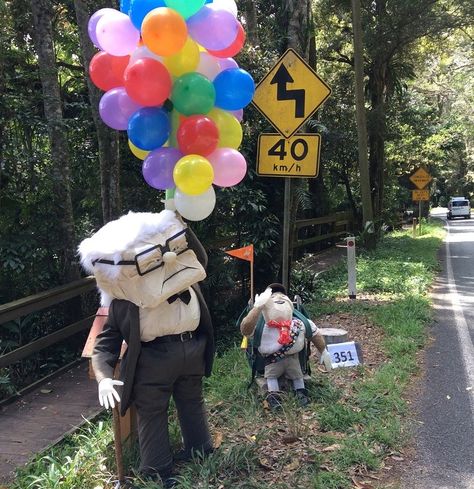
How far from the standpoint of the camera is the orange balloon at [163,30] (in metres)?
3.25

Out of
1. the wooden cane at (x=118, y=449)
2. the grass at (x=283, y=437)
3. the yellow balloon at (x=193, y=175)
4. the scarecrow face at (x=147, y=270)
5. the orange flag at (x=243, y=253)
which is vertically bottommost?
the grass at (x=283, y=437)

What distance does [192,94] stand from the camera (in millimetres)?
3490

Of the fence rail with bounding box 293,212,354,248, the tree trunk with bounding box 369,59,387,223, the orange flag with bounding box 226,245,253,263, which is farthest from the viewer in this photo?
the tree trunk with bounding box 369,59,387,223

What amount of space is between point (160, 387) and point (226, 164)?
155 centimetres

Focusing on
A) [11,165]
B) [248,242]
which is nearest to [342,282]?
[248,242]

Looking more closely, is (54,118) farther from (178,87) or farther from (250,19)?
(250,19)

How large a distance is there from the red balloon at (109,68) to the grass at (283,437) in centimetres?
262

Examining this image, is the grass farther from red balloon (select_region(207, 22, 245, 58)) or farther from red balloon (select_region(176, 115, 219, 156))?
red balloon (select_region(207, 22, 245, 58))

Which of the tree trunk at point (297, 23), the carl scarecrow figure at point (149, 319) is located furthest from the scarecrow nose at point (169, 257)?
the tree trunk at point (297, 23)

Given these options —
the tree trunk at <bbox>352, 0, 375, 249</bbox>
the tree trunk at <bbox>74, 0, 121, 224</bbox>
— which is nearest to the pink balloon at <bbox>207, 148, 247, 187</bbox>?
the tree trunk at <bbox>74, 0, 121, 224</bbox>

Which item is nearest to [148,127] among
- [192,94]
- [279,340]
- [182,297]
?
[192,94]

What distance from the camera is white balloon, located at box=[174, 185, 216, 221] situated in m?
3.56

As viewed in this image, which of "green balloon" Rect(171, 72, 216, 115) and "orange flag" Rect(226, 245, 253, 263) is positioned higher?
"green balloon" Rect(171, 72, 216, 115)

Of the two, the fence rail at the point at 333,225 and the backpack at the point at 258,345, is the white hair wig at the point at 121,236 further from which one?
the fence rail at the point at 333,225
